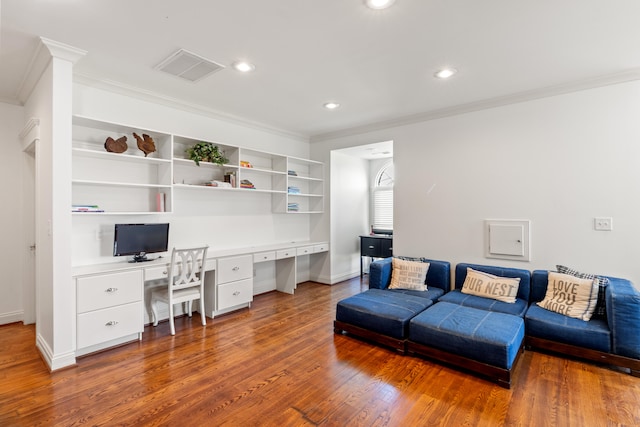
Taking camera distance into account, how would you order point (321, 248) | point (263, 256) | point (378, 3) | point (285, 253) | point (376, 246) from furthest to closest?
point (376, 246) → point (321, 248) → point (285, 253) → point (263, 256) → point (378, 3)

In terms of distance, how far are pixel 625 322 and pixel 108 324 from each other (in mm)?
4493

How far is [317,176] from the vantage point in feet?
18.6

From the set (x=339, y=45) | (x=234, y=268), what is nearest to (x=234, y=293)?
(x=234, y=268)

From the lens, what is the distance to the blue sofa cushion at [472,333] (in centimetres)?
243

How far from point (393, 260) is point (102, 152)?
354 cm

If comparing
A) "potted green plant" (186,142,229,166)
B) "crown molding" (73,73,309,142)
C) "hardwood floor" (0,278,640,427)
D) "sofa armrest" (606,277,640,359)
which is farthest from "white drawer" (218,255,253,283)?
"sofa armrest" (606,277,640,359)

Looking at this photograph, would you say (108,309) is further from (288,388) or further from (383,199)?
(383,199)

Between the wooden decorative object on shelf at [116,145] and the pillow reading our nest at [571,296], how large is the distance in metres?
4.60

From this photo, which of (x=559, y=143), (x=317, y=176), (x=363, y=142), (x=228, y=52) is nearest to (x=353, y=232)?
(x=317, y=176)

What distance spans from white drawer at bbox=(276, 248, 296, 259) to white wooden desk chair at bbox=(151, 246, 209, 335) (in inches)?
49.4

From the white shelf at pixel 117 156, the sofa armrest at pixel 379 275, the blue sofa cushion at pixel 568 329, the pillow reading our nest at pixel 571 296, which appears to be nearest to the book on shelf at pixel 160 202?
the white shelf at pixel 117 156

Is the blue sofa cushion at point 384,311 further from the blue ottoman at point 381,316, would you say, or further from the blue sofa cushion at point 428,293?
Result: the blue sofa cushion at point 428,293

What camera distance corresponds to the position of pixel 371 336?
3145 millimetres

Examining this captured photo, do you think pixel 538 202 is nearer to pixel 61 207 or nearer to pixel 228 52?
pixel 228 52
